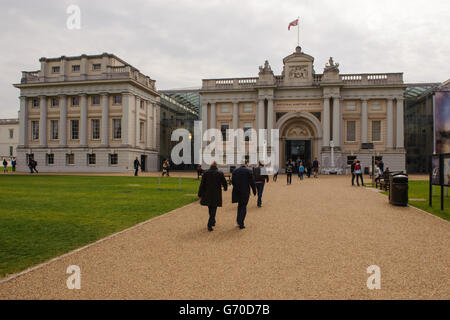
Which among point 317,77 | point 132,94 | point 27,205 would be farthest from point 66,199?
point 317,77

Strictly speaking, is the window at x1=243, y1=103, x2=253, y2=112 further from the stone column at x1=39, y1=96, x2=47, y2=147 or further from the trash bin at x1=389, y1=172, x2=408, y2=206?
the trash bin at x1=389, y1=172, x2=408, y2=206

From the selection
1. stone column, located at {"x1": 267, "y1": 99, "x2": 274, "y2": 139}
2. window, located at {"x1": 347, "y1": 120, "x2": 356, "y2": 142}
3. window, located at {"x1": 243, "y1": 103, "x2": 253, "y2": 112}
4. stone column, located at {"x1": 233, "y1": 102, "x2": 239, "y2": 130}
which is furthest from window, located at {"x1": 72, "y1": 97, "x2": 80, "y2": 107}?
window, located at {"x1": 347, "y1": 120, "x2": 356, "y2": 142}

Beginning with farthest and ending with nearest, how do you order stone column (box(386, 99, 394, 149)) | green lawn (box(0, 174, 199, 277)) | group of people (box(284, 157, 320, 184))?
1. stone column (box(386, 99, 394, 149))
2. group of people (box(284, 157, 320, 184))
3. green lawn (box(0, 174, 199, 277))

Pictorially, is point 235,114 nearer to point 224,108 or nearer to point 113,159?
point 224,108

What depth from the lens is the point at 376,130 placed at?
41.7 m

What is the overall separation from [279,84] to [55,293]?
41405 millimetres

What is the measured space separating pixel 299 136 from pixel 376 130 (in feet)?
32.6

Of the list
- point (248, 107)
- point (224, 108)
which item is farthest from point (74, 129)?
point (248, 107)

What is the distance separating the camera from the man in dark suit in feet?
26.4

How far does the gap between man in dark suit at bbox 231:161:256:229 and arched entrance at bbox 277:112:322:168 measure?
34.9 meters

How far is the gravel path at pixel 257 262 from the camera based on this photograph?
160 inches

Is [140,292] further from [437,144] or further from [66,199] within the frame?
[437,144]

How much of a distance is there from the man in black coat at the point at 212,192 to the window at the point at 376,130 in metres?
39.0

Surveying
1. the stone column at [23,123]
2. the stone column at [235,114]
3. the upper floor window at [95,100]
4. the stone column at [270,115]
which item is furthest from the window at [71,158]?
the stone column at [270,115]
